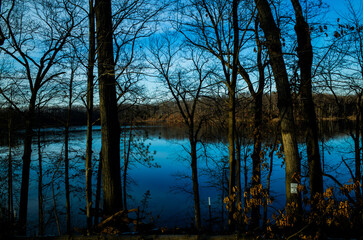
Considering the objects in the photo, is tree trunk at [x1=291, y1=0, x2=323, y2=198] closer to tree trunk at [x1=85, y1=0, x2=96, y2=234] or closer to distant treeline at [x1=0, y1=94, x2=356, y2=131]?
distant treeline at [x1=0, y1=94, x2=356, y2=131]

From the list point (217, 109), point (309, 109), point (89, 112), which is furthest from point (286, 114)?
Result: point (217, 109)

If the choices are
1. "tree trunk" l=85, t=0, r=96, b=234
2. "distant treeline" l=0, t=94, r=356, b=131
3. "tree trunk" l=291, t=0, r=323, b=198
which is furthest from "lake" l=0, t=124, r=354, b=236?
"tree trunk" l=85, t=0, r=96, b=234

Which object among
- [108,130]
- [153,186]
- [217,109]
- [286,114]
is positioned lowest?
[153,186]

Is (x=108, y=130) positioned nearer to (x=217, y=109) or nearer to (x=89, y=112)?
(x=89, y=112)

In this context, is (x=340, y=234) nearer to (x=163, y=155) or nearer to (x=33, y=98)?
(x=33, y=98)

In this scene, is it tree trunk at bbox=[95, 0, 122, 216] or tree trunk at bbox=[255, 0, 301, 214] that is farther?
tree trunk at bbox=[95, 0, 122, 216]

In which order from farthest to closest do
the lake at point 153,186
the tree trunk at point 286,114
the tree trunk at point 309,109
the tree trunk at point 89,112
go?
the lake at point 153,186, the tree trunk at point 309,109, the tree trunk at point 286,114, the tree trunk at point 89,112

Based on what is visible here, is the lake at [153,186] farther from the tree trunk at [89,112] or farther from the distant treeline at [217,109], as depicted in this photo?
the tree trunk at [89,112]

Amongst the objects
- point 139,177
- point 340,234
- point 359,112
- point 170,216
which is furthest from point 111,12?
point 139,177

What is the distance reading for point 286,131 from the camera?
6.15m

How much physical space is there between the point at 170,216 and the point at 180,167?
9773mm

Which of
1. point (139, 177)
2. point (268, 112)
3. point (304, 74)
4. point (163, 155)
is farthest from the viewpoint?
point (163, 155)

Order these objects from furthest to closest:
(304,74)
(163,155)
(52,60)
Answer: (163,155), (52,60), (304,74)

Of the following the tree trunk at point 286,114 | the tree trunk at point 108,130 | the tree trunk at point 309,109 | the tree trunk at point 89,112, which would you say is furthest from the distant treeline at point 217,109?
the tree trunk at point 89,112
